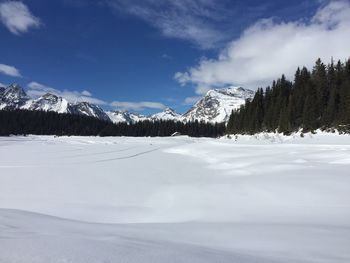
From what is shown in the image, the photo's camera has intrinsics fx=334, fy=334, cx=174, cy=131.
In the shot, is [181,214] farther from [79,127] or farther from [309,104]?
[79,127]

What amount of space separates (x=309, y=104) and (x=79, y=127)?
12910 centimetres

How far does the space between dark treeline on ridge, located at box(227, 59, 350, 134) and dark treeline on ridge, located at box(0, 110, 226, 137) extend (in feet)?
212

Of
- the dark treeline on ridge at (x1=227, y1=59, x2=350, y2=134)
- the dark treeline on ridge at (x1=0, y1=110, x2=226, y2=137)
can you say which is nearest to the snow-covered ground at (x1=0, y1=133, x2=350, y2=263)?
the dark treeline on ridge at (x1=227, y1=59, x2=350, y2=134)

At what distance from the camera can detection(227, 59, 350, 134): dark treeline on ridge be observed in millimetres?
42938

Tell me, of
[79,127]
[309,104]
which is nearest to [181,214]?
[309,104]

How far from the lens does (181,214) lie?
6.55 meters

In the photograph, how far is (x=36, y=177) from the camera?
10906 millimetres

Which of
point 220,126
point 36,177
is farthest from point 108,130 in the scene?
point 36,177

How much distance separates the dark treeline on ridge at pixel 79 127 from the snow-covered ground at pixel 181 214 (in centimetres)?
12621

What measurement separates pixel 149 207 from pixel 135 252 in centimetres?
421

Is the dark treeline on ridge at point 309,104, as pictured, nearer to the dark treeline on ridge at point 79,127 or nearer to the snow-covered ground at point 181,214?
the snow-covered ground at point 181,214

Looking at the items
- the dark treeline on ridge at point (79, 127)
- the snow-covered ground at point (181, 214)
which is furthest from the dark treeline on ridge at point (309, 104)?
the dark treeline on ridge at point (79, 127)

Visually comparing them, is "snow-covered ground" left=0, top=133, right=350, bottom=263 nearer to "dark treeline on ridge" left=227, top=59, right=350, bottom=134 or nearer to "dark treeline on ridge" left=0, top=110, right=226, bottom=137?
"dark treeline on ridge" left=227, top=59, right=350, bottom=134

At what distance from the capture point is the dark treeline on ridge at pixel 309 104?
42938 millimetres
